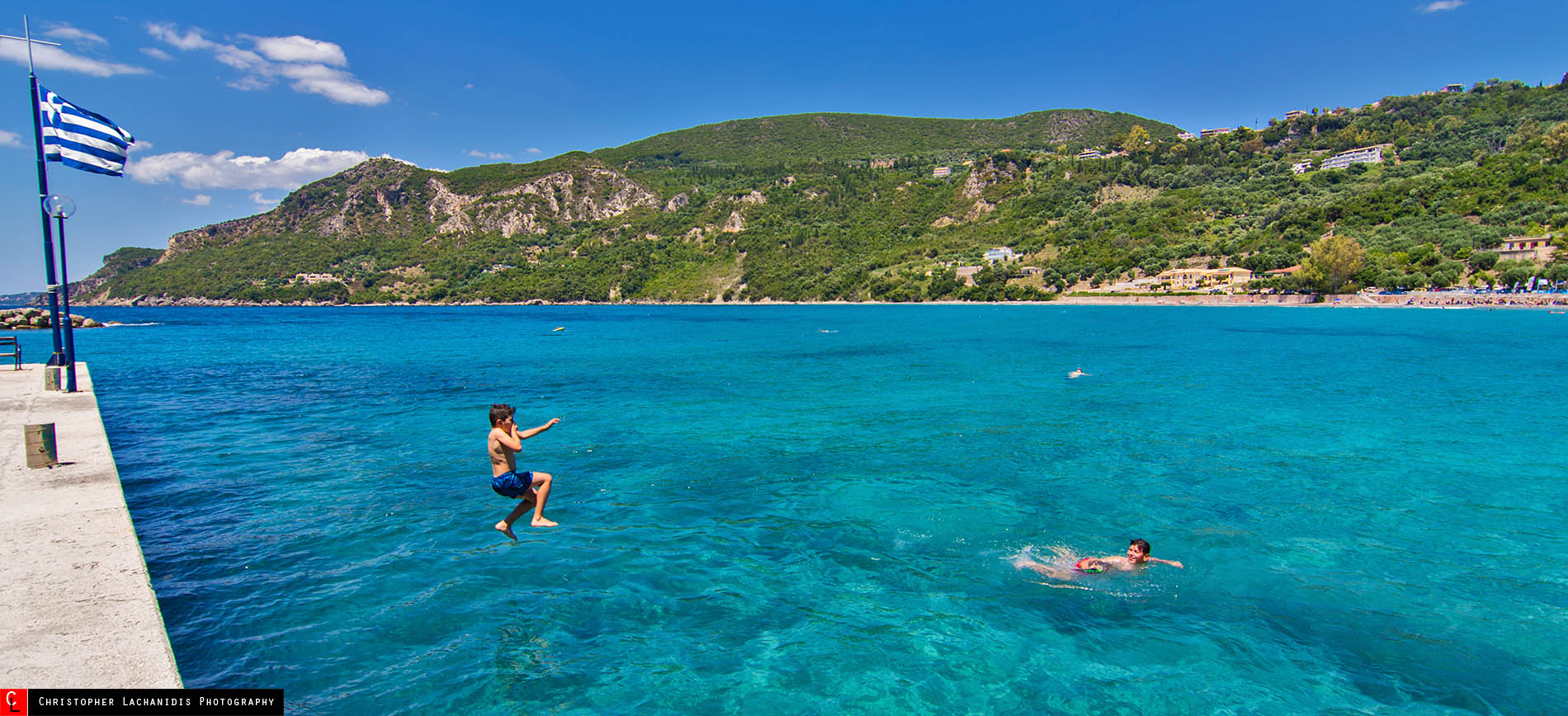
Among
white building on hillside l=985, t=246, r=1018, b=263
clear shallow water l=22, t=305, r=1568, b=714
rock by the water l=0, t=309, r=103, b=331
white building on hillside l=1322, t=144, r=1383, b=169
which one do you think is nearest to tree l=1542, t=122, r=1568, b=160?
white building on hillside l=1322, t=144, r=1383, b=169

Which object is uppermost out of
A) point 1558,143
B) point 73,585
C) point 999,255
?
point 1558,143

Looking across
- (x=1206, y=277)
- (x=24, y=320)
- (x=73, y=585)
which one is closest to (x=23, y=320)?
(x=24, y=320)

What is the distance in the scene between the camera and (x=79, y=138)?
19078 mm

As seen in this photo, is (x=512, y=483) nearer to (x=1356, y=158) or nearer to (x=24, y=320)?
(x=24, y=320)

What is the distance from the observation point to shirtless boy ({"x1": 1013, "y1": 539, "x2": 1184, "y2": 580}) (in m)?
10.2

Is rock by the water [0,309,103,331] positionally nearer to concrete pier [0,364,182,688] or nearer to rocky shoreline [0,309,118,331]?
rocky shoreline [0,309,118,331]

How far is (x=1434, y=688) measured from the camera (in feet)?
24.0

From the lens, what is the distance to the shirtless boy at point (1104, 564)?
10.2 meters

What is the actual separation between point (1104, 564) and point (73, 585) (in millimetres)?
12017

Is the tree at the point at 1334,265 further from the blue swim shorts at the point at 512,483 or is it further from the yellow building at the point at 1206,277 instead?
the blue swim shorts at the point at 512,483

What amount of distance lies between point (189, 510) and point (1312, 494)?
69.0 ft

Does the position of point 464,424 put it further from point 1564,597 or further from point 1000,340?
point 1000,340

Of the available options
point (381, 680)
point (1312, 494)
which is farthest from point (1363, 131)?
point (381, 680)

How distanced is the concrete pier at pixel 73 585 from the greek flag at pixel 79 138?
11190mm
